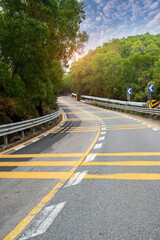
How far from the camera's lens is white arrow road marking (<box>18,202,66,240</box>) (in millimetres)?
2938

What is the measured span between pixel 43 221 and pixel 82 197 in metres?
0.97

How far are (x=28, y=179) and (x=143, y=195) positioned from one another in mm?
2611

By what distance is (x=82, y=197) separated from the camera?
13.2ft

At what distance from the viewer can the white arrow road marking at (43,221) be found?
294 cm

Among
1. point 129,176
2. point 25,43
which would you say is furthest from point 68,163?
point 25,43

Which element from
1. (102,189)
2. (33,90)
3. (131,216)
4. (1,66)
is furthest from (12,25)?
(131,216)

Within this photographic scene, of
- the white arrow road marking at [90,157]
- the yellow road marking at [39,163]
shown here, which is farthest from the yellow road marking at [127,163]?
the yellow road marking at [39,163]

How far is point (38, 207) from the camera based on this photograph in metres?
3.71

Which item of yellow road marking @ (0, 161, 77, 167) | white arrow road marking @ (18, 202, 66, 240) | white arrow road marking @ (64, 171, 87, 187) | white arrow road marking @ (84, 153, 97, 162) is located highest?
white arrow road marking @ (18, 202, 66, 240)

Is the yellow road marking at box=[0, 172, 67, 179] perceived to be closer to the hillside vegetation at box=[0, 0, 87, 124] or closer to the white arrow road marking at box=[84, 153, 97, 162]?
the white arrow road marking at box=[84, 153, 97, 162]

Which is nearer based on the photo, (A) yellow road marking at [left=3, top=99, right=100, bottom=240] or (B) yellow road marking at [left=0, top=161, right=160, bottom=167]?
(A) yellow road marking at [left=3, top=99, right=100, bottom=240]

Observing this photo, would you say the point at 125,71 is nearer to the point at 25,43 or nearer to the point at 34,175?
the point at 25,43

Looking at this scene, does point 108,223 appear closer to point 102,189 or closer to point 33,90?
point 102,189

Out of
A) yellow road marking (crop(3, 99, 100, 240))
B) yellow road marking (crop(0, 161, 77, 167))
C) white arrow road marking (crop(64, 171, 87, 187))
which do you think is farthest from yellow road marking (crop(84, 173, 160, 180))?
yellow road marking (crop(0, 161, 77, 167))
